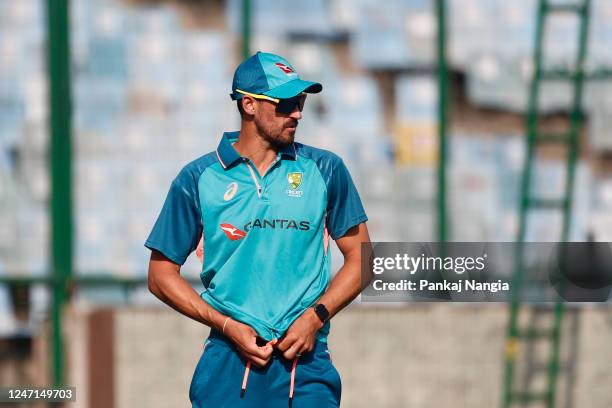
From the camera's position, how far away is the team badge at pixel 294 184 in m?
3.41

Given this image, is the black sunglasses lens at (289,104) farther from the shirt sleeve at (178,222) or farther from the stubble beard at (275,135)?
the shirt sleeve at (178,222)

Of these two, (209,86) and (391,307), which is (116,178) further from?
(391,307)

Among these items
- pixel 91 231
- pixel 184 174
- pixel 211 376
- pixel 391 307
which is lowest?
pixel 391 307

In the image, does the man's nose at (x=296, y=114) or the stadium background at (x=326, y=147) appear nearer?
the man's nose at (x=296, y=114)

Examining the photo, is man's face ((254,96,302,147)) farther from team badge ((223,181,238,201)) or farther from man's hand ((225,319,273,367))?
man's hand ((225,319,273,367))

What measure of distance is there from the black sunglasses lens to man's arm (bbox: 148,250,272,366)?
0.57m

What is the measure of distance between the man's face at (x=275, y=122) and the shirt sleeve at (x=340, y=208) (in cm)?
Result: 19

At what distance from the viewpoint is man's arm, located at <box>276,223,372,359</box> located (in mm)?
3314

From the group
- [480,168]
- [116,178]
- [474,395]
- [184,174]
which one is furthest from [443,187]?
[184,174]

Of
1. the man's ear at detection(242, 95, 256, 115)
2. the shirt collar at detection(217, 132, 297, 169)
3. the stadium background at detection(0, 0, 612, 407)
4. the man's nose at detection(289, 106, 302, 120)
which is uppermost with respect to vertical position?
the man's ear at detection(242, 95, 256, 115)

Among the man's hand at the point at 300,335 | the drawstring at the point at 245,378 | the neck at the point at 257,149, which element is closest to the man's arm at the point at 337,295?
the man's hand at the point at 300,335

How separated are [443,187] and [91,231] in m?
2.27

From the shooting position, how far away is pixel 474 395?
7.37m

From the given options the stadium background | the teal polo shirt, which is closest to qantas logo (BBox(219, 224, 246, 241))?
the teal polo shirt
